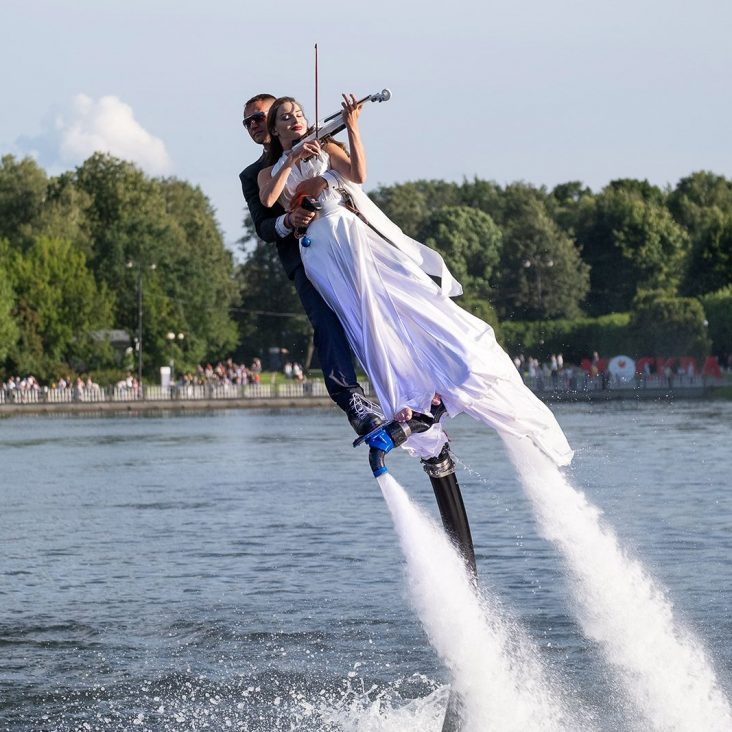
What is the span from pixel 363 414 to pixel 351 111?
2.31 meters

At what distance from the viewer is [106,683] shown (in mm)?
18625

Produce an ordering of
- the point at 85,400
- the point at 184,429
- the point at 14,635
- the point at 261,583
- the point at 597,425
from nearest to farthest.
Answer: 1. the point at 14,635
2. the point at 261,583
3. the point at 597,425
4. the point at 184,429
5. the point at 85,400

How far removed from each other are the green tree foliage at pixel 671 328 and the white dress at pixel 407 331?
10626 centimetres

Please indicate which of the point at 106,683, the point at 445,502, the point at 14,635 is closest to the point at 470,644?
the point at 445,502

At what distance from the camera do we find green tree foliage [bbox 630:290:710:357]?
4636 inches

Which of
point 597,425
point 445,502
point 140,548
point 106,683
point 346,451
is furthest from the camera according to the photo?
point 597,425

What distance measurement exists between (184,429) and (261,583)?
181 feet

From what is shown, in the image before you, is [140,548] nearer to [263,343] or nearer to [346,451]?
[346,451]

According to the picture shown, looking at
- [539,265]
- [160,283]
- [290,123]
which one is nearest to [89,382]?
[160,283]

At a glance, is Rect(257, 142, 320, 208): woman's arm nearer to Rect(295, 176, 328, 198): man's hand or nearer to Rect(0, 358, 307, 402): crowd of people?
Rect(295, 176, 328, 198): man's hand

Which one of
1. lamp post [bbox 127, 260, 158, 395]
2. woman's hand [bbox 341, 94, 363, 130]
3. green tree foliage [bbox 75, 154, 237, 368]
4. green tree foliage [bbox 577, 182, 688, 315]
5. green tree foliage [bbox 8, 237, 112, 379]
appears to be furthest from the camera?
green tree foliage [bbox 577, 182, 688, 315]

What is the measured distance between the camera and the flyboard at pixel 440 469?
12.5 metres

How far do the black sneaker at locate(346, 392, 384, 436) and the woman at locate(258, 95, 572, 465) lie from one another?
0.31 ft

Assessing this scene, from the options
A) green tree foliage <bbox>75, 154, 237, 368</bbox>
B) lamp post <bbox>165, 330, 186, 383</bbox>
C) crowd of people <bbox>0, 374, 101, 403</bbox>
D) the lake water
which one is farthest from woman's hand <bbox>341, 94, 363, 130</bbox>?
green tree foliage <bbox>75, 154, 237, 368</bbox>
